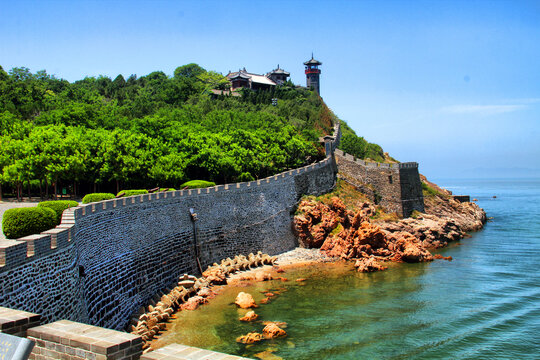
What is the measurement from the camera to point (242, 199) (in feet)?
106

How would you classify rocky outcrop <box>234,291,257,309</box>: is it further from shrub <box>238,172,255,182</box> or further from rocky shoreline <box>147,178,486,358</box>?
shrub <box>238,172,255,182</box>

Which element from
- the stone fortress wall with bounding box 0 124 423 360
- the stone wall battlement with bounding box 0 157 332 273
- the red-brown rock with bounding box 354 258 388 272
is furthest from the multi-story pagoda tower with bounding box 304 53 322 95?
the stone wall battlement with bounding box 0 157 332 273

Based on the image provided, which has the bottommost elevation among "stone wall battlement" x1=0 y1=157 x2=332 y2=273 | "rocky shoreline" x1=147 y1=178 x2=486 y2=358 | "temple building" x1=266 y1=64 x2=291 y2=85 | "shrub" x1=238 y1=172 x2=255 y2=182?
"rocky shoreline" x1=147 y1=178 x2=486 y2=358

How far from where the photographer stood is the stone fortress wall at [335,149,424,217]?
1786 inches

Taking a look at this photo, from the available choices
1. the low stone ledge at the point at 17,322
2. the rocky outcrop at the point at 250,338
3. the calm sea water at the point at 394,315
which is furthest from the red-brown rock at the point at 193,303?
the low stone ledge at the point at 17,322

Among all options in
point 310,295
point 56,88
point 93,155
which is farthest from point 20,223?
point 56,88

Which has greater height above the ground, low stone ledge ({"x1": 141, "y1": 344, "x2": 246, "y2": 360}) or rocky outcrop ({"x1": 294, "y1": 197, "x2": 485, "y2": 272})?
low stone ledge ({"x1": 141, "y1": 344, "x2": 246, "y2": 360})

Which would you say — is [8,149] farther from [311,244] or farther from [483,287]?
[483,287]

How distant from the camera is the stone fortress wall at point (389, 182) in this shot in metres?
45.4

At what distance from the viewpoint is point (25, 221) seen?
51.4 ft

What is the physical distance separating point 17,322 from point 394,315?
62.4 ft

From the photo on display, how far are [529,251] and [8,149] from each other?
41957mm

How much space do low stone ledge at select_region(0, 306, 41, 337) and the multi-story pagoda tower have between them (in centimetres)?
8898

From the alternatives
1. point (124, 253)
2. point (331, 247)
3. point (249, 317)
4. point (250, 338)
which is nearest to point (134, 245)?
point (124, 253)
